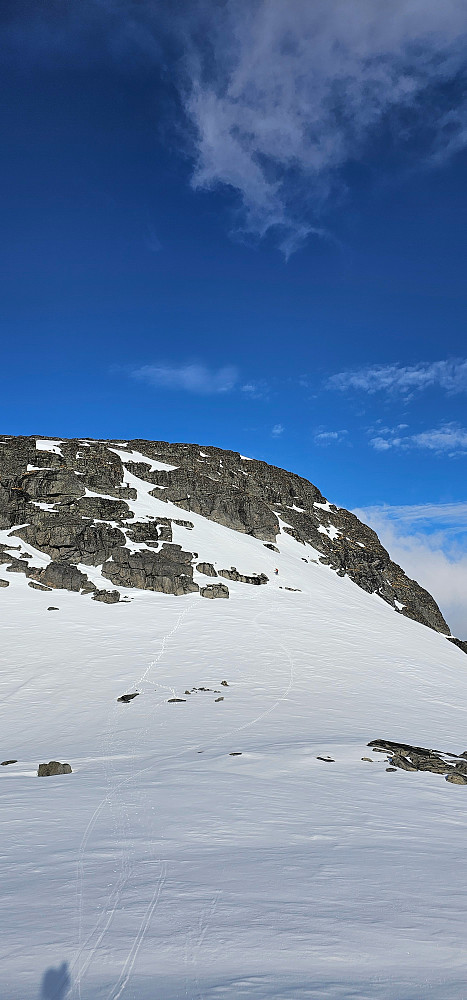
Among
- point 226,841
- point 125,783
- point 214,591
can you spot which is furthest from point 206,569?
point 226,841

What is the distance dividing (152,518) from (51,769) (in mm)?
46748

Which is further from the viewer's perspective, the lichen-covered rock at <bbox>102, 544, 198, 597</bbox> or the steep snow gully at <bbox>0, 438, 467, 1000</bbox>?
the lichen-covered rock at <bbox>102, 544, 198, 597</bbox>

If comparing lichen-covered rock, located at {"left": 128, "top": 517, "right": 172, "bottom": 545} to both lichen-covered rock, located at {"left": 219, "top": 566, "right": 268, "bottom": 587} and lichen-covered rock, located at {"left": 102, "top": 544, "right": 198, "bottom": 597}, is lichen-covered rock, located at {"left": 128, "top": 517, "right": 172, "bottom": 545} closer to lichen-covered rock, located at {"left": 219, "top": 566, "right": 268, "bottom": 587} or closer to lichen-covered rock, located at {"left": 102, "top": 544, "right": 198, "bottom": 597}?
lichen-covered rock, located at {"left": 102, "top": 544, "right": 198, "bottom": 597}

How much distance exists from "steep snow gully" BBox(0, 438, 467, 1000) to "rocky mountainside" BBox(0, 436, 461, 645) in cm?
531

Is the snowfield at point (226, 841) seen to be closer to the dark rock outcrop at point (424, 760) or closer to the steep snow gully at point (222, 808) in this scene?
the steep snow gully at point (222, 808)

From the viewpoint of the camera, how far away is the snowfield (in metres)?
4.19

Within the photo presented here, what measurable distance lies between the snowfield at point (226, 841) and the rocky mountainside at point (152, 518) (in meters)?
21.7

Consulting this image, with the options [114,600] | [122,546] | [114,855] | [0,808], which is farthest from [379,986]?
[122,546]

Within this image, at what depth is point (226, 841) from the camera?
287 inches

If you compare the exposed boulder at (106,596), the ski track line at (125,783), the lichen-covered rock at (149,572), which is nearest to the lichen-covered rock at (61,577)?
the exposed boulder at (106,596)

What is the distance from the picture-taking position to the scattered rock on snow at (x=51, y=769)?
39.4ft

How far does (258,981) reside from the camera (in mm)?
3967

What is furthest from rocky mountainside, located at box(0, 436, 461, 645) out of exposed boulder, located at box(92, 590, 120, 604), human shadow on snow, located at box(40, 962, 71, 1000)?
human shadow on snow, located at box(40, 962, 71, 1000)

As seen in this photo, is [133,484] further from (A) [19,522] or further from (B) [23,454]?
(A) [19,522]
